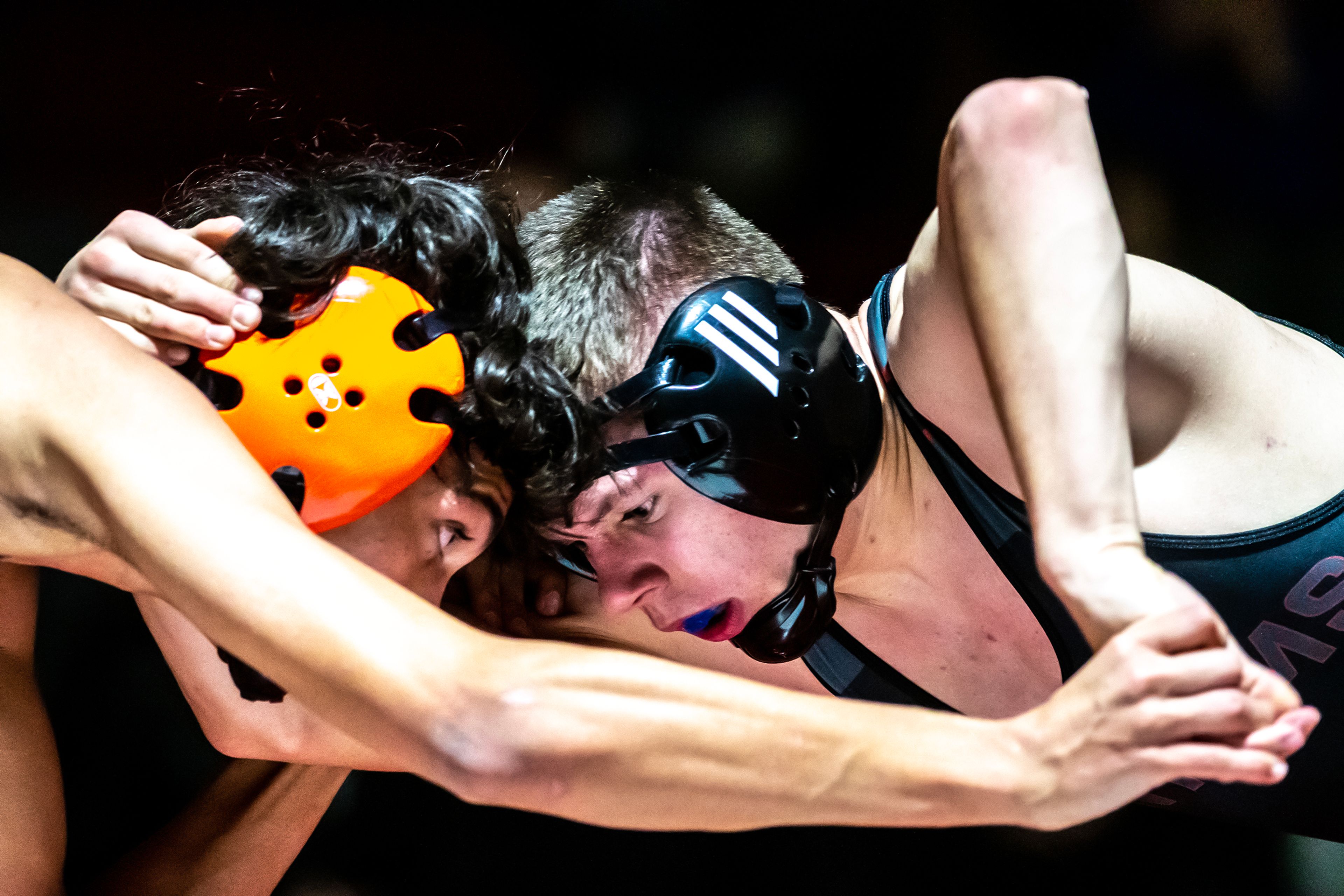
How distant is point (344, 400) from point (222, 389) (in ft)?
0.51

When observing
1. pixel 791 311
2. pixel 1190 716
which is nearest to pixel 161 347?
pixel 791 311

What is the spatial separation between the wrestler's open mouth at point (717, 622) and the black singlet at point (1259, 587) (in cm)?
A: 38

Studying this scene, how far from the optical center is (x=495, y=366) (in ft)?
5.37

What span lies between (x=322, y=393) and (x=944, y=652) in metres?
1.12

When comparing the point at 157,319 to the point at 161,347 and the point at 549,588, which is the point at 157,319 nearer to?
the point at 161,347

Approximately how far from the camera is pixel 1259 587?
1617 millimetres

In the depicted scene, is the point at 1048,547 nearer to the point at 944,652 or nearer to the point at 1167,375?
the point at 1167,375

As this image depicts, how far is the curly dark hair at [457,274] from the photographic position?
160 centimetres

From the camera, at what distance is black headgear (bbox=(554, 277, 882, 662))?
5.26ft

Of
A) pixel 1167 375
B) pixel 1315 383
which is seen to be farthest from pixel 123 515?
pixel 1315 383

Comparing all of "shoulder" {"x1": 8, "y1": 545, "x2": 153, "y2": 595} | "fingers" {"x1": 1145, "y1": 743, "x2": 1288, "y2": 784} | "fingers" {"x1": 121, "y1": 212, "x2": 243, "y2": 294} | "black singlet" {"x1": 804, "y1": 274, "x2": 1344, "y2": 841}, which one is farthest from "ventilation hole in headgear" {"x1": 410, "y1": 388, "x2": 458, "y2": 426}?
"fingers" {"x1": 1145, "y1": 743, "x2": 1288, "y2": 784}

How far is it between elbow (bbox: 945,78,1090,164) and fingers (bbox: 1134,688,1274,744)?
64cm

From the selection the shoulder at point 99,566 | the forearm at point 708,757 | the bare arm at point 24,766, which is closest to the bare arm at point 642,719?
the forearm at point 708,757

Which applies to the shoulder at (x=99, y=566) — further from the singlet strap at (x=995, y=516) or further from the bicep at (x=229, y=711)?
the singlet strap at (x=995, y=516)
